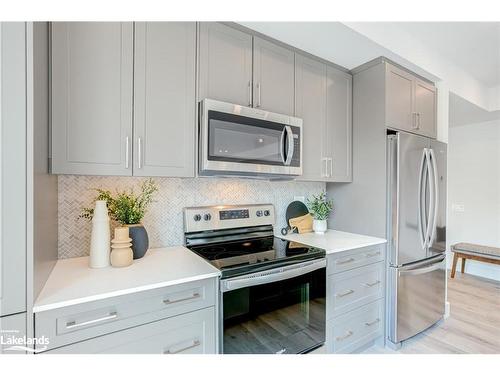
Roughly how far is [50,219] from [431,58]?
3.15 m

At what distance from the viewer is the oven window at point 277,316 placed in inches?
49.4

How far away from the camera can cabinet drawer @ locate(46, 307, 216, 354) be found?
0.98 metres

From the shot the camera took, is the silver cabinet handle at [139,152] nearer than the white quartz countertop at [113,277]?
No

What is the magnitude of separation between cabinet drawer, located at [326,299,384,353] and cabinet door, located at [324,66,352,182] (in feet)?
3.45

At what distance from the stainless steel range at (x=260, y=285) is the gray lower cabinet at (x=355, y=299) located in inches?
5.5

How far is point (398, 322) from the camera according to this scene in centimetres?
196

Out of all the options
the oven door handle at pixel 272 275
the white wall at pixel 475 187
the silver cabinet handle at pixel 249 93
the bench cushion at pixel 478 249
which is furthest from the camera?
the white wall at pixel 475 187

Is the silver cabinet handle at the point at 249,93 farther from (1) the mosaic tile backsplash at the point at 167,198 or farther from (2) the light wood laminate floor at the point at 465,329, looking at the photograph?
(2) the light wood laminate floor at the point at 465,329

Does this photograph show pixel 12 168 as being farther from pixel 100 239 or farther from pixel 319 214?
pixel 319 214

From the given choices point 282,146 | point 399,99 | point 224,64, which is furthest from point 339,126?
point 224,64

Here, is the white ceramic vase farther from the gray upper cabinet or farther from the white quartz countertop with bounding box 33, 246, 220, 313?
the white quartz countertop with bounding box 33, 246, 220, 313

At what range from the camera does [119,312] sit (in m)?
1.01

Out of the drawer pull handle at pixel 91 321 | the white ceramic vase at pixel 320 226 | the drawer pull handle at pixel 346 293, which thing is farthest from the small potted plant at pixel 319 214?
the drawer pull handle at pixel 91 321

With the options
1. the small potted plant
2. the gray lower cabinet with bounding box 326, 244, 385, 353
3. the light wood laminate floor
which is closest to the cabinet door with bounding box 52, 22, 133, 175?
the gray lower cabinet with bounding box 326, 244, 385, 353
